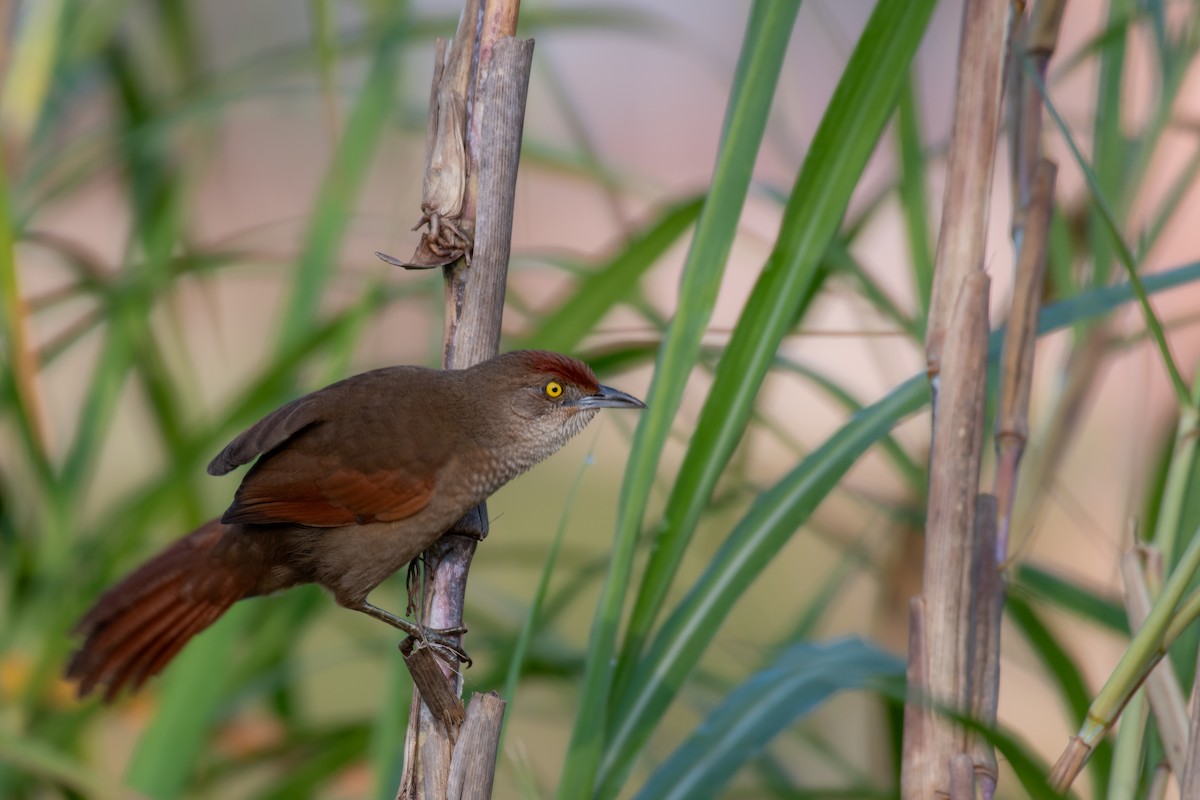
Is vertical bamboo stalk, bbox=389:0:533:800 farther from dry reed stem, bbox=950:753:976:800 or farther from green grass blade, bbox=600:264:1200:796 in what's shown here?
dry reed stem, bbox=950:753:976:800

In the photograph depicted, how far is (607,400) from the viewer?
1973 millimetres

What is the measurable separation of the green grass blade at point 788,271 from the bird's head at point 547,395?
1.96 feet

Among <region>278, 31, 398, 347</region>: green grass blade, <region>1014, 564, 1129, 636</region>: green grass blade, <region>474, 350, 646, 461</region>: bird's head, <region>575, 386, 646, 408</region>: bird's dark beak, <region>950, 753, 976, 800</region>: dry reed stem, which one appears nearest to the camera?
<region>950, 753, 976, 800</region>: dry reed stem

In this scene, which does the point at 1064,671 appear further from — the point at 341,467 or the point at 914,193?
the point at 341,467

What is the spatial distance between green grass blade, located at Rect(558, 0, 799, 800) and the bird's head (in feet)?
1.90

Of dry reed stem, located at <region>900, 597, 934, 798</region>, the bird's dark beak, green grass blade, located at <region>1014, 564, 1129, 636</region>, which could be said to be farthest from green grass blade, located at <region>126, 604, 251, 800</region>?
green grass blade, located at <region>1014, 564, 1129, 636</region>

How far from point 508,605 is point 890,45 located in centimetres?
155

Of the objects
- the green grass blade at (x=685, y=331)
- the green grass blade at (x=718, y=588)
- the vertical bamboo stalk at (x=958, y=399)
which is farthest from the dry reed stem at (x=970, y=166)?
the green grass blade at (x=685, y=331)

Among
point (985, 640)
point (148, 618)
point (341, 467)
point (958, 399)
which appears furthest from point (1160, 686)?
point (148, 618)

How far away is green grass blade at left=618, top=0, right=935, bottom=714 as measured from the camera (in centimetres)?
123

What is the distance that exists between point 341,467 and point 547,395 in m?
0.37

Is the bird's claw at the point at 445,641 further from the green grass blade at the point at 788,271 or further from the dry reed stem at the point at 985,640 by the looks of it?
the dry reed stem at the point at 985,640

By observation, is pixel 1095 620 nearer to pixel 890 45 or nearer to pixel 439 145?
→ pixel 890 45

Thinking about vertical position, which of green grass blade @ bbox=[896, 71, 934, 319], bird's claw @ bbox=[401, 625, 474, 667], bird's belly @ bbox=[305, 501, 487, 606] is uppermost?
green grass blade @ bbox=[896, 71, 934, 319]
